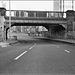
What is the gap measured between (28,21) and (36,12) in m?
4.12

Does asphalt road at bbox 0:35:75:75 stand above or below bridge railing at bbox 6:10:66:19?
below

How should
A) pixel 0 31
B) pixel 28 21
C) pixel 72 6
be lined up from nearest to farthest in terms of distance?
1. pixel 0 31
2. pixel 28 21
3. pixel 72 6

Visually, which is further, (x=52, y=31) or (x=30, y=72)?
(x=52, y=31)

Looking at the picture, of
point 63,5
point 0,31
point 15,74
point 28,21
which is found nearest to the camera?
point 15,74

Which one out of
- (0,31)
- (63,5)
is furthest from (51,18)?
(63,5)

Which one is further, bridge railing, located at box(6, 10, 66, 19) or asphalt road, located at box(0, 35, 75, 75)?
bridge railing, located at box(6, 10, 66, 19)

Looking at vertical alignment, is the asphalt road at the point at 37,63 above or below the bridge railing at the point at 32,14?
below

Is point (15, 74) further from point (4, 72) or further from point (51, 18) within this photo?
point (51, 18)

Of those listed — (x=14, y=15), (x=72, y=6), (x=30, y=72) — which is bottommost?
(x=30, y=72)

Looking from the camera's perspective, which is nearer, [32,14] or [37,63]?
[37,63]

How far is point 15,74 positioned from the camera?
5.99 metres

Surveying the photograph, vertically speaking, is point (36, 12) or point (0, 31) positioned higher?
point (36, 12)

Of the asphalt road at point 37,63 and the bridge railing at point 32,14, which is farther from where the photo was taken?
the bridge railing at point 32,14

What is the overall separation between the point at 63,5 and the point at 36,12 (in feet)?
157
